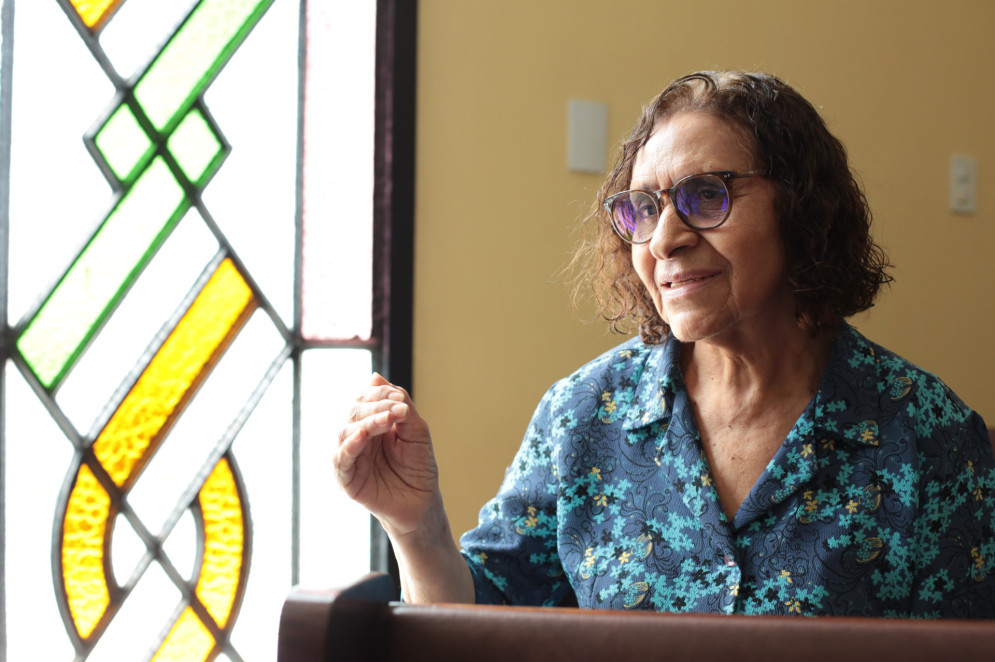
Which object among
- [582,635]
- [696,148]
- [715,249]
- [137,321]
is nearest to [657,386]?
[715,249]

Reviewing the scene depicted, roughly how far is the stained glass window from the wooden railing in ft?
2.95

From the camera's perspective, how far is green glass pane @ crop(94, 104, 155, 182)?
4.49ft

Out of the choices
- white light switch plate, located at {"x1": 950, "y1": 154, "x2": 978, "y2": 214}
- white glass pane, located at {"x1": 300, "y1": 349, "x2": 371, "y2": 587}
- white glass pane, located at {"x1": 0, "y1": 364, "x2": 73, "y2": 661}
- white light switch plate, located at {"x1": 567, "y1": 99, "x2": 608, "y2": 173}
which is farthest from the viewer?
white light switch plate, located at {"x1": 950, "y1": 154, "x2": 978, "y2": 214}

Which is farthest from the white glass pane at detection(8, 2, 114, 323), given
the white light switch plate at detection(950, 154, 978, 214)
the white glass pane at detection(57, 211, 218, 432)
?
the white light switch plate at detection(950, 154, 978, 214)

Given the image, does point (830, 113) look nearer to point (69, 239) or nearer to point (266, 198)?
point (266, 198)

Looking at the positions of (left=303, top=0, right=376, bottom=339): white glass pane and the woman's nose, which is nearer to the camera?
the woman's nose

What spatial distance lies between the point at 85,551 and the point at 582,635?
1043 millimetres

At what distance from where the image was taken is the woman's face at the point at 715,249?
1.03 m

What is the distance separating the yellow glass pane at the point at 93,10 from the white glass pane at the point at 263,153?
0.19 m

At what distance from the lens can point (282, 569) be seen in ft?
4.94

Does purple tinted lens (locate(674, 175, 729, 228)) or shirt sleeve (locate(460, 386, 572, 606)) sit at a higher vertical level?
purple tinted lens (locate(674, 175, 729, 228))

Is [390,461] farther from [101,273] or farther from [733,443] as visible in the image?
[101,273]

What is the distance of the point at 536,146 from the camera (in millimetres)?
1651

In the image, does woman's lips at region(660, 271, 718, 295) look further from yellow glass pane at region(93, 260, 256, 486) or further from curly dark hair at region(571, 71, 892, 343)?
yellow glass pane at region(93, 260, 256, 486)
